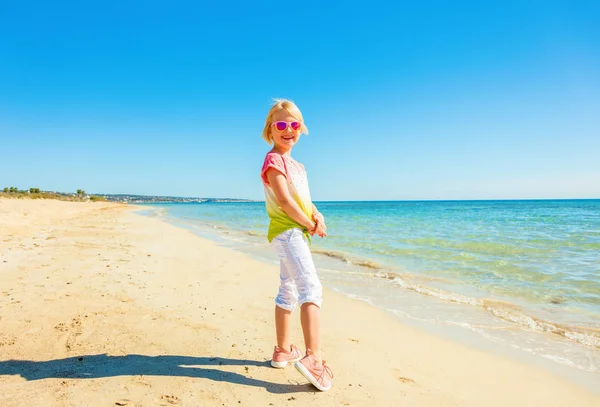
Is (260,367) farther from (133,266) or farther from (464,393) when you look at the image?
(133,266)

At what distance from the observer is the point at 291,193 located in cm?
271

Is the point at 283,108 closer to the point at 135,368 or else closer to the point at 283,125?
the point at 283,125

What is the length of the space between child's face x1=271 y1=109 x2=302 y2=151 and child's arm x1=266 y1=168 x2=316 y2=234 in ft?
0.97

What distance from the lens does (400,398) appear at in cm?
248

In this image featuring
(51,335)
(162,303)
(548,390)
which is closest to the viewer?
(548,390)

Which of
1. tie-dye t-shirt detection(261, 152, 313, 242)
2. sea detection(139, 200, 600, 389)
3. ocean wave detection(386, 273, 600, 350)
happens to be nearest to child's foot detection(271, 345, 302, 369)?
tie-dye t-shirt detection(261, 152, 313, 242)

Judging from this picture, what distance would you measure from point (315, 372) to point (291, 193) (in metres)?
1.28

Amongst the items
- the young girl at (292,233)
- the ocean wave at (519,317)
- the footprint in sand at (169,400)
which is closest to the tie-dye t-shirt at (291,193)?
the young girl at (292,233)

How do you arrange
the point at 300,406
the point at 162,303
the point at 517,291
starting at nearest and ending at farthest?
the point at 300,406, the point at 162,303, the point at 517,291

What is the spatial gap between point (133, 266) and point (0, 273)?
1.82 m

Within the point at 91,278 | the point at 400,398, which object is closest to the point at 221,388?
the point at 400,398

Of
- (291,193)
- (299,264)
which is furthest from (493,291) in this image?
(291,193)

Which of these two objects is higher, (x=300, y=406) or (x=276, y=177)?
(x=276, y=177)

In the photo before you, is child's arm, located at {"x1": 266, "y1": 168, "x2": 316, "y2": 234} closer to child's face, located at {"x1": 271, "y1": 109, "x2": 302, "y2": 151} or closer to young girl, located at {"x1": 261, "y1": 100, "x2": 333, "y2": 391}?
young girl, located at {"x1": 261, "y1": 100, "x2": 333, "y2": 391}
